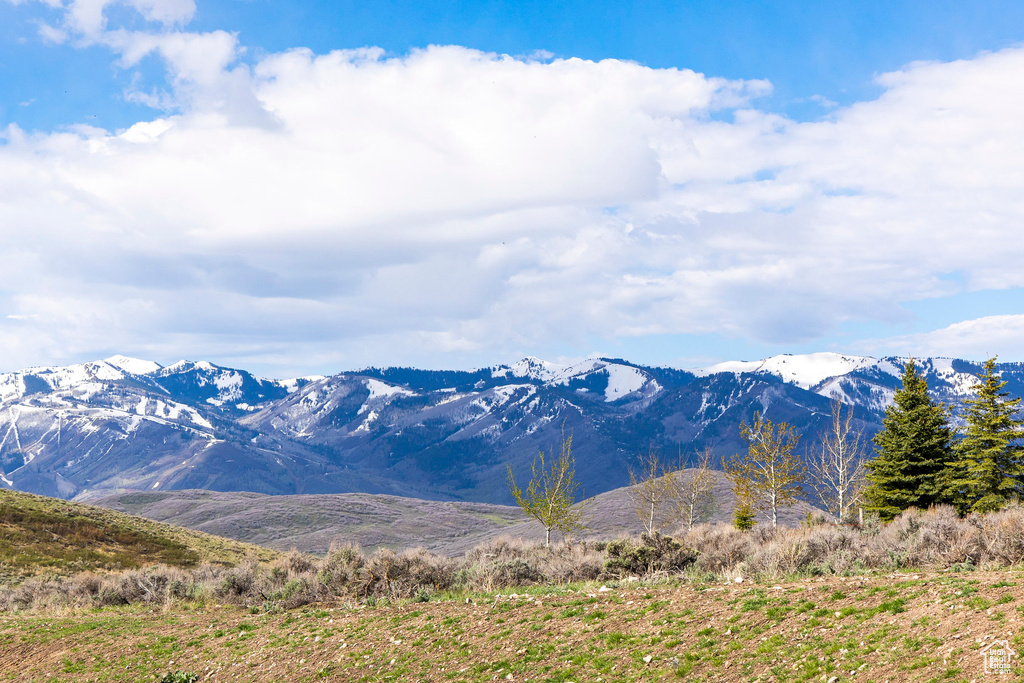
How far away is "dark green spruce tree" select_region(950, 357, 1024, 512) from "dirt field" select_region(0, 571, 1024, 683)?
874 inches

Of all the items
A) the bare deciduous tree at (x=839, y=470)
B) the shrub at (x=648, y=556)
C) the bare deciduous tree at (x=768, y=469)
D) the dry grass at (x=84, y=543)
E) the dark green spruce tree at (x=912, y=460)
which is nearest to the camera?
the shrub at (x=648, y=556)

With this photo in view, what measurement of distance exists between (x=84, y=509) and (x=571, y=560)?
61421mm

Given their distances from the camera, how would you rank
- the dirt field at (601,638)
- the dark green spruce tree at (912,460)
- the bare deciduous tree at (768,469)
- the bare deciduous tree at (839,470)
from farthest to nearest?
the bare deciduous tree at (768,469) → the bare deciduous tree at (839,470) → the dark green spruce tree at (912,460) → the dirt field at (601,638)

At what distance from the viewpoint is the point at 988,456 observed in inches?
1272

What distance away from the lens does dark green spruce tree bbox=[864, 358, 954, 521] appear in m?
34.5

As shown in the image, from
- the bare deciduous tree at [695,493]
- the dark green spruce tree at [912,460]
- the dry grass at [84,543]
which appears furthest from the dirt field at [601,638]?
the bare deciduous tree at [695,493]

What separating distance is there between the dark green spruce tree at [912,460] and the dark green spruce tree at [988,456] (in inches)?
29.4

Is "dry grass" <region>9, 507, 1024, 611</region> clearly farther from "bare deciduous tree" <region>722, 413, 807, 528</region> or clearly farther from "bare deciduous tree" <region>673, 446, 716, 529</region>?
"bare deciduous tree" <region>673, 446, 716, 529</region>

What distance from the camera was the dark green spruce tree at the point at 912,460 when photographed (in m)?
34.5

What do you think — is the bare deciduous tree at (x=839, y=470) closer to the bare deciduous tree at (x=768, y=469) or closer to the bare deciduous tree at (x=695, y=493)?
the bare deciduous tree at (x=768, y=469)

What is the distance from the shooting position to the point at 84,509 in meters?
64.4

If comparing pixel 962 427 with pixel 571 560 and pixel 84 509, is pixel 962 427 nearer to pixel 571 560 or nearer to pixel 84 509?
pixel 571 560

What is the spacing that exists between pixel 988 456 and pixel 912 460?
3.66 metres

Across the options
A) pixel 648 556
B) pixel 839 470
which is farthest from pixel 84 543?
pixel 839 470
